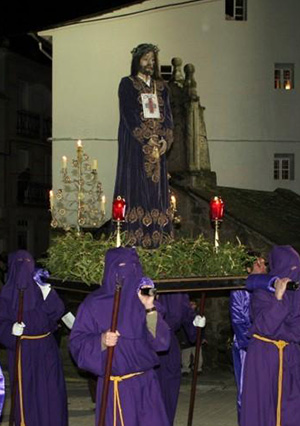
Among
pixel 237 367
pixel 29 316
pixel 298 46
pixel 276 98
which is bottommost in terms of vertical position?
pixel 237 367

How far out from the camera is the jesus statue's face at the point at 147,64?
866cm

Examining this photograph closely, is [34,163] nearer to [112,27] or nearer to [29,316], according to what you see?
[112,27]

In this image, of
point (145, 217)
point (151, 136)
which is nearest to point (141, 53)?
point (151, 136)

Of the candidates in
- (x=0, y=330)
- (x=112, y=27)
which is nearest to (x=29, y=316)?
(x=0, y=330)

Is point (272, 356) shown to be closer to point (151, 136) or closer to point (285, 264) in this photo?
point (285, 264)

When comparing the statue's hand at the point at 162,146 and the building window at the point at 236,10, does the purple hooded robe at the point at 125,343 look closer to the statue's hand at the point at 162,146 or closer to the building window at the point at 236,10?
the statue's hand at the point at 162,146

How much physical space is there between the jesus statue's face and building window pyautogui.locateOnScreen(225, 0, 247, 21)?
13.4 m

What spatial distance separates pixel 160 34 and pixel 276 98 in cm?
347

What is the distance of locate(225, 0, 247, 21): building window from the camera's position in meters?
21.6

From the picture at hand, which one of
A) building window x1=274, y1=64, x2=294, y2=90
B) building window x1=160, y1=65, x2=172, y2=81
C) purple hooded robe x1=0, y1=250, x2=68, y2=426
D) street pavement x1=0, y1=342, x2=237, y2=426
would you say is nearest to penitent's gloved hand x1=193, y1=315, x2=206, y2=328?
purple hooded robe x1=0, y1=250, x2=68, y2=426

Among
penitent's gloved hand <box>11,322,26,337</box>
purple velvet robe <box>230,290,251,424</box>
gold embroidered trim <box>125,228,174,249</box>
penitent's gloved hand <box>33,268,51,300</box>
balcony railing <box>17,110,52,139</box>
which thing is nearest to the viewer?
penitent's gloved hand <box>11,322,26,337</box>

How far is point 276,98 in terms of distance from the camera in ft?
71.9

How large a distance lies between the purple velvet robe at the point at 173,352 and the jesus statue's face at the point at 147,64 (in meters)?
2.39

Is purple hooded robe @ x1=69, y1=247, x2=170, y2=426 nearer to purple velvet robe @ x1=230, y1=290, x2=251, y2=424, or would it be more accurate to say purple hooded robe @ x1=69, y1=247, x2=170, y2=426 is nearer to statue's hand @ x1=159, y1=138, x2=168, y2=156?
statue's hand @ x1=159, y1=138, x2=168, y2=156
